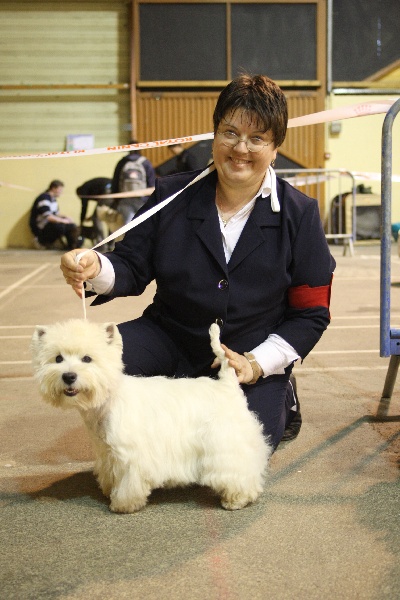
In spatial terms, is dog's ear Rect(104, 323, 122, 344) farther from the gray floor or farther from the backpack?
the backpack

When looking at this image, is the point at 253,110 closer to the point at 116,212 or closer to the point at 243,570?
the point at 243,570

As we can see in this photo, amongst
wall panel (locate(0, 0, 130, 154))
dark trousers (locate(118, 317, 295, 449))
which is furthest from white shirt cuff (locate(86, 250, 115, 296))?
wall panel (locate(0, 0, 130, 154))

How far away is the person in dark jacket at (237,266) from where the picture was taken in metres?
2.66

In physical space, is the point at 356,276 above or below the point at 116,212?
below

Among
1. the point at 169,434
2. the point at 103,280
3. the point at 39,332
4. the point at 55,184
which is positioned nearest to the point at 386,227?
the point at 103,280

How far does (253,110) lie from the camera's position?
260cm

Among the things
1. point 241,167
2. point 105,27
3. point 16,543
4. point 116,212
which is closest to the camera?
point 16,543

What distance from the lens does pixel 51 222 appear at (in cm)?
1413

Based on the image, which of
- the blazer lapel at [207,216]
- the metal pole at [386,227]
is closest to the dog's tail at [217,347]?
the blazer lapel at [207,216]

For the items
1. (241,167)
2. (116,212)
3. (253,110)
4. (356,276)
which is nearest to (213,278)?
(241,167)

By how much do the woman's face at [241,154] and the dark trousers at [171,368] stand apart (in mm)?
651

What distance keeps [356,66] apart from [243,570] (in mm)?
14215

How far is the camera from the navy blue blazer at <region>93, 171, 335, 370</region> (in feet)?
9.03

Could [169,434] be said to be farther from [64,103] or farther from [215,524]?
[64,103]
